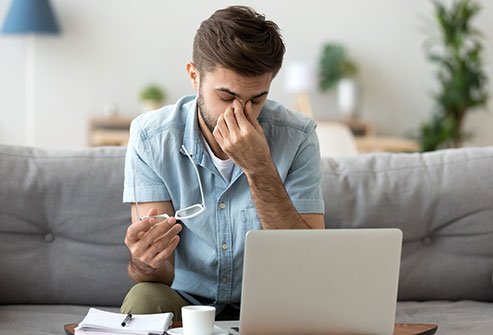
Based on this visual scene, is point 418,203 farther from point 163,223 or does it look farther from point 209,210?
point 163,223

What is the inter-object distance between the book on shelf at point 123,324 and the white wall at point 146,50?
4.87m

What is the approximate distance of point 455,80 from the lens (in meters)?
6.73

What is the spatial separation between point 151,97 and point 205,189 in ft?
14.2

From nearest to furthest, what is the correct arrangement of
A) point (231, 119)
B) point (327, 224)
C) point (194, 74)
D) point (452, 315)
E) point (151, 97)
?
1. point (231, 119)
2. point (194, 74)
3. point (452, 315)
4. point (327, 224)
5. point (151, 97)

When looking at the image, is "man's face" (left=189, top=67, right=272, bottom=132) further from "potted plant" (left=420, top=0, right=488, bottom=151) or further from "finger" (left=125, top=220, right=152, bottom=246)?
"potted plant" (left=420, top=0, right=488, bottom=151)

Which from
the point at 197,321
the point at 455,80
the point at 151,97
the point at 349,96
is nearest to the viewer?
the point at 197,321

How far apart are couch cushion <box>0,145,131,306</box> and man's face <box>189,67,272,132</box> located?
46cm

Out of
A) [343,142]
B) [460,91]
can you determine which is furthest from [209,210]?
[460,91]

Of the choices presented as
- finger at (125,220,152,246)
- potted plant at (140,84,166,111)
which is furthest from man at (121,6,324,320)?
potted plant at (140,84,166,111)

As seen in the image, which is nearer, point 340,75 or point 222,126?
point 222,126

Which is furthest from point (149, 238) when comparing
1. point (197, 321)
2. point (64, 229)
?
point (64, 229)

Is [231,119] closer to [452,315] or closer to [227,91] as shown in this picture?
[227,91]


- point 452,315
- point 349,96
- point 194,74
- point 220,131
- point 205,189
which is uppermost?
point 194,74

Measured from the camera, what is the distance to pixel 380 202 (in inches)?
105
